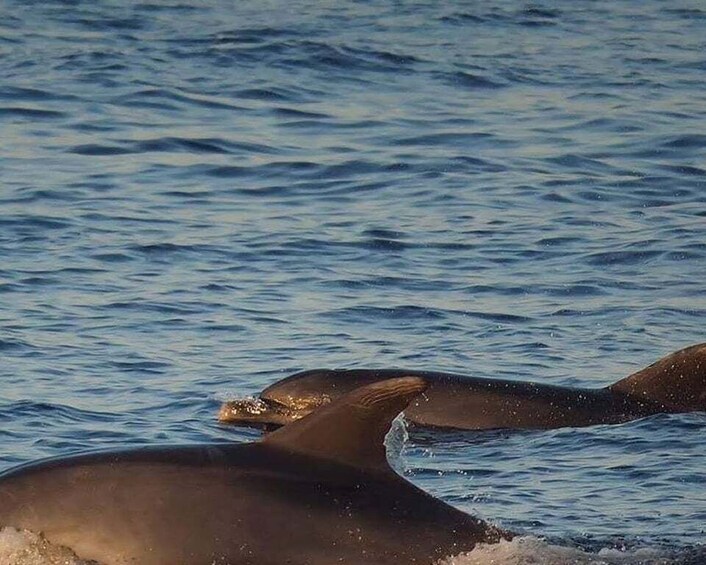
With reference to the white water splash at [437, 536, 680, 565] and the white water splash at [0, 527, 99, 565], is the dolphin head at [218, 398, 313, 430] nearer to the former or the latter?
the white water splash at [437, 536, 680, 565]

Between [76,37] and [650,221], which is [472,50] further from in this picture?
[650,221]

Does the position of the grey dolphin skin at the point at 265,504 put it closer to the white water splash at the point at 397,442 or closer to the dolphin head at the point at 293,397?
the white water splash at the point at 397,442

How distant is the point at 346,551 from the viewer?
884cm

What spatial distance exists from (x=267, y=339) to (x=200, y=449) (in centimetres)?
704

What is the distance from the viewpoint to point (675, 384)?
1436 centimetres

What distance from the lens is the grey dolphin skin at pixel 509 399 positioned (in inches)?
553

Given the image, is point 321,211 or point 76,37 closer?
point 321,211

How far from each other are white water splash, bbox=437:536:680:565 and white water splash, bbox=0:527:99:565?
178 centimetres

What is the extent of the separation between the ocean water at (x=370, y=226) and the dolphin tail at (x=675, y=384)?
0.28m

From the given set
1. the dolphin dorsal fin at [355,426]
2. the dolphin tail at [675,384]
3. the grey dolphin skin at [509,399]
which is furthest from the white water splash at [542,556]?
the dolphin tail at [675,384]

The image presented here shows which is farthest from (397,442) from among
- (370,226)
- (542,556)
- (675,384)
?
(370,226)

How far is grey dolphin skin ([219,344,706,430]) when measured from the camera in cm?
1405

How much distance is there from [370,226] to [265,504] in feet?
39.0

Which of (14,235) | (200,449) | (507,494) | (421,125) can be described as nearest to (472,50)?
(421,125)
